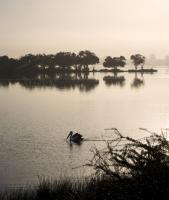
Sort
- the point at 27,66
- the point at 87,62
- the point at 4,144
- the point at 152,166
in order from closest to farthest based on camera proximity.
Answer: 1. the point at 152,166
2. the point at 4,144
3. the point at 27,66
4. the point at 87,62

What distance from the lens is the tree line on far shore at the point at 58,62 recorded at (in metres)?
137

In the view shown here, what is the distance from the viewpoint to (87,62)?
151125mm

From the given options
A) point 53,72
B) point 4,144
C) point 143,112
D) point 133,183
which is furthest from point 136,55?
point 133,183

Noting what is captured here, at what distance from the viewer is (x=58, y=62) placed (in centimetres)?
14600

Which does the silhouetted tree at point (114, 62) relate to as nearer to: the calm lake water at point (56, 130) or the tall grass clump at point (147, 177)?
the calm lake water at point (56, 130)

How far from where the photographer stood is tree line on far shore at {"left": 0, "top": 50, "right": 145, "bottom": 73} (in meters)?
137

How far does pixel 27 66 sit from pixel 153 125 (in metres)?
112

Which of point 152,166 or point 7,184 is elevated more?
point 152,166

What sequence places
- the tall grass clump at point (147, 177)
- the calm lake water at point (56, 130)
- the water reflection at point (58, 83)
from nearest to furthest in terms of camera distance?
1. the tall grass clump at point (147, 177)
2. the calm lake water at point (56, 130)
3. the water reflection at point (58, 83)

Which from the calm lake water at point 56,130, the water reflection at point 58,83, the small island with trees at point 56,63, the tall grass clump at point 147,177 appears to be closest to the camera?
the tall grass clump at point 147,177

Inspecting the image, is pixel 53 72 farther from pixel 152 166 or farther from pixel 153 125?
pixel 152 166

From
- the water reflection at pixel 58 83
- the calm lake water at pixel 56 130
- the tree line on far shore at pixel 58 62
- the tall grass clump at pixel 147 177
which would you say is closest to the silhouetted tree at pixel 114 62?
the tree line on far shore at pixel 58 62

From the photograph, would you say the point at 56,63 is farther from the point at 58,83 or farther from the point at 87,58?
the point at 58,83

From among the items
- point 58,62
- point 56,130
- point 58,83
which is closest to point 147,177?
point 56,130
